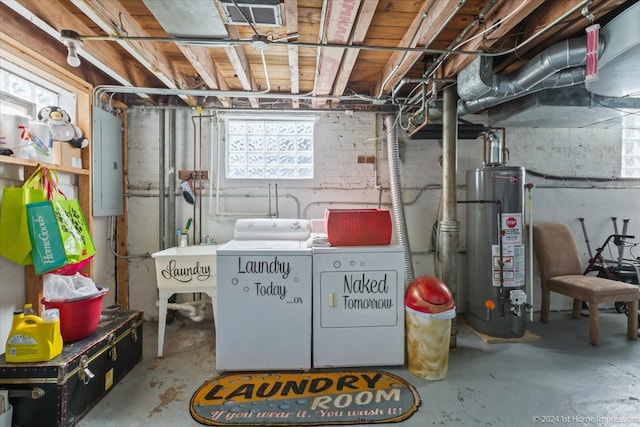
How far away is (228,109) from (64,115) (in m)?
1.34

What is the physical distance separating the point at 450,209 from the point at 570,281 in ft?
4.89

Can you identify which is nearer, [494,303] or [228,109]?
[494,303]

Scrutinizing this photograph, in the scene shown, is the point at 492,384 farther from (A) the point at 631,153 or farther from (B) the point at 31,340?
(A) the point at 631,153

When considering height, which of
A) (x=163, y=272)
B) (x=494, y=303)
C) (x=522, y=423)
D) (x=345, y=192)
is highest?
(x=345, y=192)

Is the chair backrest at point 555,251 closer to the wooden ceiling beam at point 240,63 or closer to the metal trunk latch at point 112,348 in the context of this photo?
the wooden ceiling beam at point 240,63

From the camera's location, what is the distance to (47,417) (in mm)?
1574

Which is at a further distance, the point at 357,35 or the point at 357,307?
the point at 357,307

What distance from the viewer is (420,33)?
1781mm

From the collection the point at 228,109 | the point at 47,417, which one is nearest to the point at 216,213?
the point at 228,109

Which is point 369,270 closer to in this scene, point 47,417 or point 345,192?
point 345,192

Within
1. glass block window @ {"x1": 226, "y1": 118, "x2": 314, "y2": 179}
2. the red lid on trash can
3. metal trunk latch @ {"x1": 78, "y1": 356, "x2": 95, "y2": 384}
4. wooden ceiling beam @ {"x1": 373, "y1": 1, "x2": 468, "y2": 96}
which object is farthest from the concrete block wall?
metal trunk latch @ {"x1": 78, "y1": 356, "x2": 95, "y2": 384}

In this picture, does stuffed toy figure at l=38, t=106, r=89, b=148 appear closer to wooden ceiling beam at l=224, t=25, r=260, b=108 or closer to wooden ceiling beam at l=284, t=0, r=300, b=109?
wooden ceiling beam at l=224, t=25, r=260, b=108

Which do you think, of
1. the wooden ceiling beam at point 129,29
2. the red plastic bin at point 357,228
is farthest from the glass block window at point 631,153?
the wooden ceiling beam at point 129,29

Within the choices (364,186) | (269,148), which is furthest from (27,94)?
(364,186)
